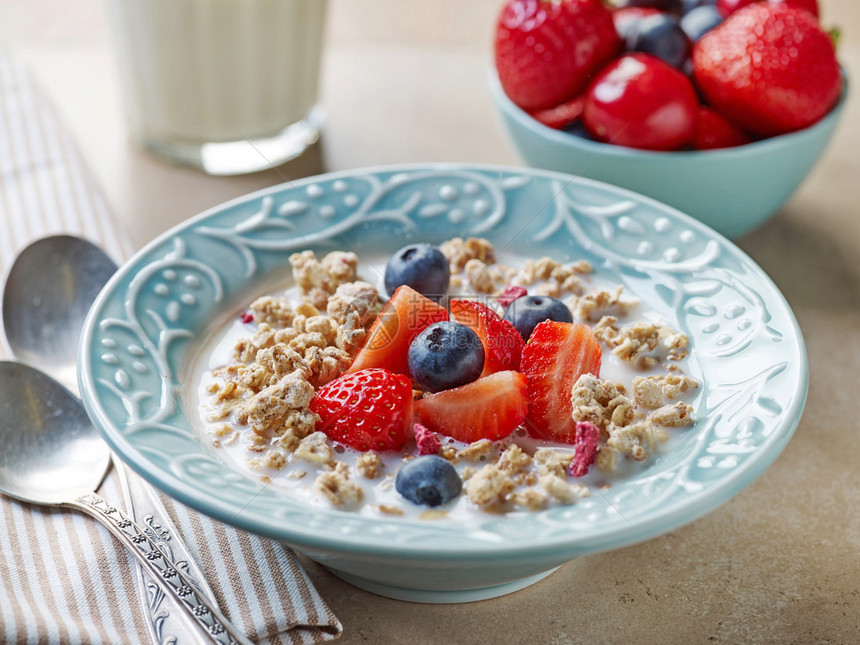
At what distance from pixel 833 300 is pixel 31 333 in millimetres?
1134

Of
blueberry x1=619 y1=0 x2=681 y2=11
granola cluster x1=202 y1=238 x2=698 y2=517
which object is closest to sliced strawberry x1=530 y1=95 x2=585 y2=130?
blueberry x1=619 y1=0 x2=681 y2=11

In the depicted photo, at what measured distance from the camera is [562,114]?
4.61 feet

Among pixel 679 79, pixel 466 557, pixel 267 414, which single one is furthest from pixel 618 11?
pixel 466 557

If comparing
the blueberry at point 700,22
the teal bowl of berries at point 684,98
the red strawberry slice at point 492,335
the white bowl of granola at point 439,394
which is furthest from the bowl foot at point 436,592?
the blueberry at point 700,22

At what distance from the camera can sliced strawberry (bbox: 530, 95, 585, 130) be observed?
4.59 feet

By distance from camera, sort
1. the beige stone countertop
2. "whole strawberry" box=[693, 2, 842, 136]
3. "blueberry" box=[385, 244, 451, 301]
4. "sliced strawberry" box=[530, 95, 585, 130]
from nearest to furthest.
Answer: the beige stone countertop
"blueberry" box=[385, 244, 451, 301]
"whole strawberry" box=[693, 2, 842, 136]
"sliced strawberry" box=[530, 95, 585, 130]

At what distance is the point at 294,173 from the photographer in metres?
1.61

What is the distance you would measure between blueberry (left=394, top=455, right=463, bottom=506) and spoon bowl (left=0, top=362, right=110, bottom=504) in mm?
367

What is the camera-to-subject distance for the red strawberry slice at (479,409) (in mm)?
885

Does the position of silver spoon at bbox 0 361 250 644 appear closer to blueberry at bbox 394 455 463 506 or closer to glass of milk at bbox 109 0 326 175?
blueberry at bbox 394 455 463 506

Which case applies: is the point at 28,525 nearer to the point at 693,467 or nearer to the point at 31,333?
the point at 31,333

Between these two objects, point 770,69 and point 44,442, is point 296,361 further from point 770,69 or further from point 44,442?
point 770,69

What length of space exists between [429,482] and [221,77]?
0.93 m

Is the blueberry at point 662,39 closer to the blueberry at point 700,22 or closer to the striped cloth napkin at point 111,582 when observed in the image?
the blueberry at point 700,22
